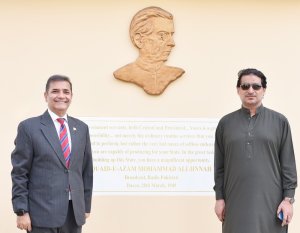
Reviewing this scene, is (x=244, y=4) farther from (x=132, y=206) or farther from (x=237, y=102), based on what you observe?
(x=132, y=206)

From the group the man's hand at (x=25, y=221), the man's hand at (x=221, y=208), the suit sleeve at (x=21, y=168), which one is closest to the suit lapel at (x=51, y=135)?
the suit sleeve at (x=21, y=168)

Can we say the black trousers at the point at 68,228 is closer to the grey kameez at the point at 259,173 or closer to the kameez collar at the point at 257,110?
the grey kameez at the point at 259,173

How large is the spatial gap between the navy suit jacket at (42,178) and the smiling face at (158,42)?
1.63 m

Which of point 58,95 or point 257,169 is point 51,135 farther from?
point 257,169

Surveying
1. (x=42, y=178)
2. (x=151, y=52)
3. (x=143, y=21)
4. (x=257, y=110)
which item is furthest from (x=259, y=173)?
(x=143, y=21)

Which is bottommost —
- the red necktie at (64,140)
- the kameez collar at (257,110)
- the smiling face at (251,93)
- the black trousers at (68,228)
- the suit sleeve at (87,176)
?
the black trousers at (68,228)

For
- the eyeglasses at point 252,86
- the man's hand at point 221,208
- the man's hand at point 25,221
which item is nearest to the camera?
the man's hand at point 25,221

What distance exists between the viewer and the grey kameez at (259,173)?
11.5 ft

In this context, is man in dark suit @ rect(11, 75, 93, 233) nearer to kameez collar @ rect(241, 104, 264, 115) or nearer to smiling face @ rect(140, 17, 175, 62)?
kameez collar @ rect(241, 104, 264, 115)

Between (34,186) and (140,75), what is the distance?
175 cm

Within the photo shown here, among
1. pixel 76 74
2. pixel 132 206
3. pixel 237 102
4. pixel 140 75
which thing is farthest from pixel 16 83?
pixel 237 102

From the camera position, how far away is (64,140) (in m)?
3.46

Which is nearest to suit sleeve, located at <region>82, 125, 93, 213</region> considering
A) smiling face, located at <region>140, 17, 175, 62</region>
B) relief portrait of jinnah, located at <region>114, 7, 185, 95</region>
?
relief portrait of jinnah, located at <region>114, 7, 185, 95</region>

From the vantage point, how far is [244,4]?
Answer: 4949 mm
